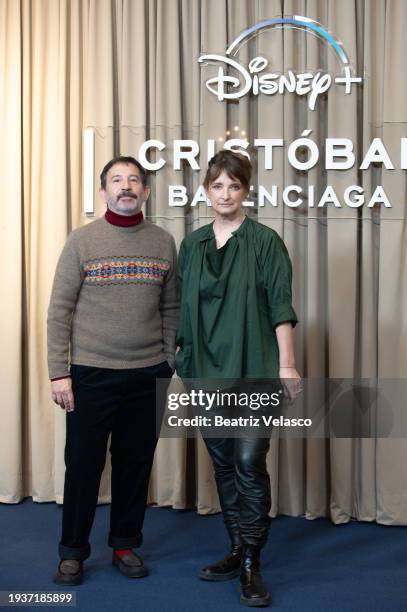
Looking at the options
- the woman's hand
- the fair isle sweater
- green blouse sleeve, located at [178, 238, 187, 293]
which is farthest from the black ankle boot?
green blouse sleeve, located at [178, 238, 187, 293]

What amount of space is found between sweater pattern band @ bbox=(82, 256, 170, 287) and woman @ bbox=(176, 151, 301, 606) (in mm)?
169

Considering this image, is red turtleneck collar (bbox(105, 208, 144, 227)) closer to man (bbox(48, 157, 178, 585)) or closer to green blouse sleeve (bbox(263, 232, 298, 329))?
man (bbox(48, 157, 178, 585))

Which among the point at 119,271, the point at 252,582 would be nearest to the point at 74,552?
the point at 252,582

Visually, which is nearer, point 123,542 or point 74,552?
point 74,552

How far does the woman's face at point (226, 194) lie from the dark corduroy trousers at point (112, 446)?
61cm

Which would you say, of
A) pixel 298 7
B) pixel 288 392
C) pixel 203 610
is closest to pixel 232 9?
pixel 298 7

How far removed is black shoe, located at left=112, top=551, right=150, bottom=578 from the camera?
2.67 m

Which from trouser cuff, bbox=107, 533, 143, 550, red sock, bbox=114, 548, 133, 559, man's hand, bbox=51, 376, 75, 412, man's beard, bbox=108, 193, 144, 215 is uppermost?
man's beard, bbox=108, 193, 144, 215

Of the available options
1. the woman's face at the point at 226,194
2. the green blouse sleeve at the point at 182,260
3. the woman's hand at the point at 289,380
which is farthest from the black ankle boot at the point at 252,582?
the woman's face at the point at 226,194

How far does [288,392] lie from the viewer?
252 cm

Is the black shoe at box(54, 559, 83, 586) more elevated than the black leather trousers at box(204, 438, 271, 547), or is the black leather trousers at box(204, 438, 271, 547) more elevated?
the black leather trousers at box(204, 438, 271, 547)

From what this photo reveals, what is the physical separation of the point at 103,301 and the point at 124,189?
40cm

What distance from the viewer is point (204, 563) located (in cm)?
284

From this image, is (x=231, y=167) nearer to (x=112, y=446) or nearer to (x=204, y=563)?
(x=112, y=446)
